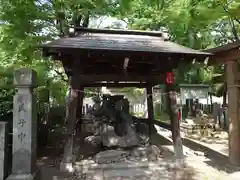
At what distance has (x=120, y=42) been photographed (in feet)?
22.4

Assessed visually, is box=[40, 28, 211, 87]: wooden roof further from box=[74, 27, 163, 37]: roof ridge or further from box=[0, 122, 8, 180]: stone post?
box=[0, 122, 8, 180]: stone post

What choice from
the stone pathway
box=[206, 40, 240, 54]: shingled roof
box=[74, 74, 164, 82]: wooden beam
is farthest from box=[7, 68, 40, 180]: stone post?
box=[206, 40, 240, 54]: shingled roof

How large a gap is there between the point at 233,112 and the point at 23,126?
527 cm

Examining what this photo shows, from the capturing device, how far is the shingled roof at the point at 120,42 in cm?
587

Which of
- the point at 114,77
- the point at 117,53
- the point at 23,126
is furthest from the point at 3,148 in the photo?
the point at 114,77

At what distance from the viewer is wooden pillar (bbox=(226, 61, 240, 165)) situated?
6.27m

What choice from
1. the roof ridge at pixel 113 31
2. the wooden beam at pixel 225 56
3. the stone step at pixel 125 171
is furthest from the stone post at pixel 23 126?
the wooden beam at pixel 225 56

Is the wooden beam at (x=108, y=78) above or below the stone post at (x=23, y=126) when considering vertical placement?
Result: above

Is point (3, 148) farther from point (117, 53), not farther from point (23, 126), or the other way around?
point (117, 53)

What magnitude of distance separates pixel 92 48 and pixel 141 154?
3.48 m

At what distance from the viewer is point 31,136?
4430 millimetres

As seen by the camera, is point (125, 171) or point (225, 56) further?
point (225, 56)

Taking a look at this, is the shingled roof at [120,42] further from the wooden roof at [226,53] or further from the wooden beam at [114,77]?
the wooden beam at [114,77]

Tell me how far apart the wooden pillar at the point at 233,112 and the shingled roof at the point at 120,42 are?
0.80 m
